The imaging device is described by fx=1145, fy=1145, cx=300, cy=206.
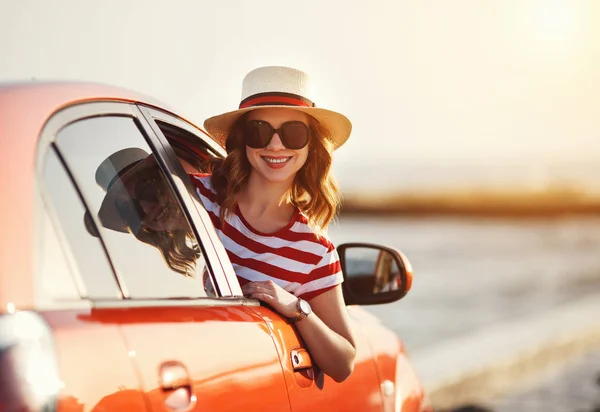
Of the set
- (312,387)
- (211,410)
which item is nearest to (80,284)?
(211,410)

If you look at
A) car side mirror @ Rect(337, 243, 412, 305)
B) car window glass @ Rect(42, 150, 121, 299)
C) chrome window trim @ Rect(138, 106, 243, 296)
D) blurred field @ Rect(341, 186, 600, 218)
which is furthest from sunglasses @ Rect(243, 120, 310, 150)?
blurred field @ Rect(341, 186, 600, 218)

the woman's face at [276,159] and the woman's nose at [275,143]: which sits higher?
the woman's nose at [275,143]

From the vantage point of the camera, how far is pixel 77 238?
2.47 meters

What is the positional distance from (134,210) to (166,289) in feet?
0.84

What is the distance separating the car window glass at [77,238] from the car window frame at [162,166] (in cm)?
2

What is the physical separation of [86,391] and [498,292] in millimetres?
27661

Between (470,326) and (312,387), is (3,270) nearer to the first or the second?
(312,387)

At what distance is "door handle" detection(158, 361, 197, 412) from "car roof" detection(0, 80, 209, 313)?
0.45 meters

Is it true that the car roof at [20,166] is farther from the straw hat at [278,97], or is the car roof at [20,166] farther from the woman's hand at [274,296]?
the straw hat at [278,97]

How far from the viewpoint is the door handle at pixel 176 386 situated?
2465 millimetres

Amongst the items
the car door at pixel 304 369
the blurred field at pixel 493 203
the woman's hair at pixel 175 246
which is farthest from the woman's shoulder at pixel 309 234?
the blurred field at pixel 493 203

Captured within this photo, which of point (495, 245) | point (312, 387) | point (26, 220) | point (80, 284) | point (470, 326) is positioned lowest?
point (495, 245)

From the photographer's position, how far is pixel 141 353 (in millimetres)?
2410

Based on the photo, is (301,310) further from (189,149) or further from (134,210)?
(189,149)
